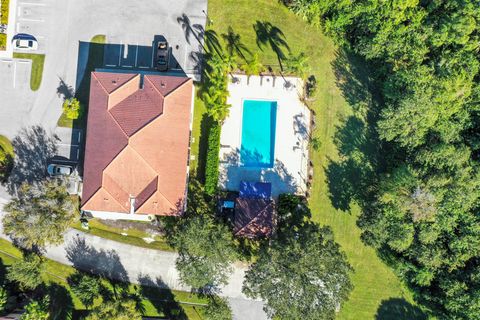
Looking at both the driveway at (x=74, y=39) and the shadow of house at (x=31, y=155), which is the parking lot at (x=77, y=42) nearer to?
the driveway at (x=74, y=39)

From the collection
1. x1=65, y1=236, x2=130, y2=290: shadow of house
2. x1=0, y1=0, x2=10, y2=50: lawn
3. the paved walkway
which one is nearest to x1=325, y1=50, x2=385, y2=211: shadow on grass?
the paved walkway

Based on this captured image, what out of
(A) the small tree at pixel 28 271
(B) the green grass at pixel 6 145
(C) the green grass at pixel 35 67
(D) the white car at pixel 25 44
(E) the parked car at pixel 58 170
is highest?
(D) the white car at pixel 25 44

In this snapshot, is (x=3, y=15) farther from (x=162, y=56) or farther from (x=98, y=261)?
(x=98, y=261)

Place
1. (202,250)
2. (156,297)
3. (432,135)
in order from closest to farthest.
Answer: (202,250) → (432,135) → (156,297)

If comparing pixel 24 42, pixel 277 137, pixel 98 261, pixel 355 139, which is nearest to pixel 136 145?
pixel 98 261

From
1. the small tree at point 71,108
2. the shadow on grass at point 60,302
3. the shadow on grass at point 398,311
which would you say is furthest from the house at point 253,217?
the shadow on grass at point 60,302

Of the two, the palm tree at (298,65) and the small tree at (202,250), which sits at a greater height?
the palm tree at (298,65)
